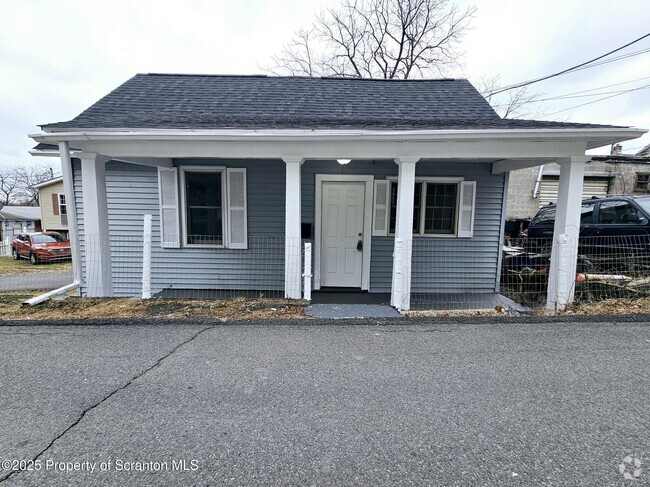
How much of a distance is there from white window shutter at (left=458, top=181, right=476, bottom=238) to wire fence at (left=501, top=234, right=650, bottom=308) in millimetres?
995

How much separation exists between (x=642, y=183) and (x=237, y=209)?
55.5 ft

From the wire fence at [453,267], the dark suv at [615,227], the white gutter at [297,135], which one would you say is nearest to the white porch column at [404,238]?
the white gutter at [297,135]

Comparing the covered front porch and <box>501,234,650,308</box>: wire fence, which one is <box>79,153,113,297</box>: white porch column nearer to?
the covered front porch

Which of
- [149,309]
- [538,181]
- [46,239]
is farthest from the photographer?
[46,239]

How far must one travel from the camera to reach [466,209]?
20.3ft

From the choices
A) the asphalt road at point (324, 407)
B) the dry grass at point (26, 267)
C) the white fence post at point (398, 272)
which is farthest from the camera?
the dry grass at point (26, 267)

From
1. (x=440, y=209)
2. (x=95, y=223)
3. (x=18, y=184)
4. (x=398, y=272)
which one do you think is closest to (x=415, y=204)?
(x=440, y=209)

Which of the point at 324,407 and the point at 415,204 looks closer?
the point at 324,407

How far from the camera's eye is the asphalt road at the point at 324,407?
5.44ft

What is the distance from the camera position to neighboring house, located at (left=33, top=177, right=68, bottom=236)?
2552cm

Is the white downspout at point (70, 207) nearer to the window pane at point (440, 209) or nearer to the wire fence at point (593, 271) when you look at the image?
the window pane at point (440, 209)

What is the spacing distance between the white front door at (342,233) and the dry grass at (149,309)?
1.94 m

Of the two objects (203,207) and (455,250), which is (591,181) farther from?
(203,207)

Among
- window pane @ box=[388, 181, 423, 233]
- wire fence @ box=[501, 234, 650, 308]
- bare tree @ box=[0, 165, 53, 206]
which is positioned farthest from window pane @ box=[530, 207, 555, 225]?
bare tree @ box=[0, 165, 53, 206]
